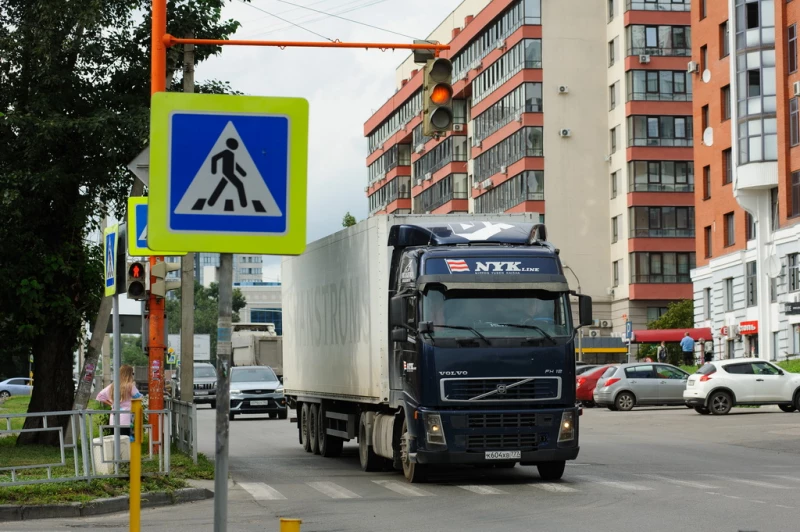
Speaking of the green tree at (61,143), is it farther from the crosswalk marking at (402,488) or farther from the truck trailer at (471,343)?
the crosswalk marking at (402,488)

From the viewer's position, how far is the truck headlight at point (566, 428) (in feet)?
56.6

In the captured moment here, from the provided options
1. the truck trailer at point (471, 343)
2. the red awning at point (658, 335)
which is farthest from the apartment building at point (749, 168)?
the truck trailer at point (471, 343)

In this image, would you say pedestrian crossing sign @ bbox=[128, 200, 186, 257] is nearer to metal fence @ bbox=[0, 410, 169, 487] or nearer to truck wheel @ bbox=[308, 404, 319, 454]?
metal fence @ bbox=[0, 410, 169, 487]

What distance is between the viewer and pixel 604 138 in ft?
285

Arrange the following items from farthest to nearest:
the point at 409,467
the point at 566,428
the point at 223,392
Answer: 1. the point at 409,467
2. the point at 566,428
3. the point at 223,392

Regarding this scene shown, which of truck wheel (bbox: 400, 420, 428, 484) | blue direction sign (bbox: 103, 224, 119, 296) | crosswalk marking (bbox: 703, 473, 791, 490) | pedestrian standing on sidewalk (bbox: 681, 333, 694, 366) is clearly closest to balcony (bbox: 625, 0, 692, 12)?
pedestrian standing on sidewalk (bbox: 681, 333, 694, 366)

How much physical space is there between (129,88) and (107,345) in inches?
1196

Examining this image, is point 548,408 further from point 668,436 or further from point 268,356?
point 268,356

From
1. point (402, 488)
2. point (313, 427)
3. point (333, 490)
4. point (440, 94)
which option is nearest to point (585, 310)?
point (402, 488)

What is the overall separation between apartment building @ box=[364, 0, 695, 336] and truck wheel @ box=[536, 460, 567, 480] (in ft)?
221

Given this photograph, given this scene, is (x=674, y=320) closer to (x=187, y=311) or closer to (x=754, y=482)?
(x=187, y=311)

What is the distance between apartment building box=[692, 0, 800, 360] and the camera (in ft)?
183

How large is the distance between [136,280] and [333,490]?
144 inches

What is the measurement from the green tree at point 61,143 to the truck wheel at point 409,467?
7.00 meters
